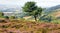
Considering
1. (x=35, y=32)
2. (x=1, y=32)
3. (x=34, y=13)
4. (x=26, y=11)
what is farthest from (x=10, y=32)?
(x=26, y=11)

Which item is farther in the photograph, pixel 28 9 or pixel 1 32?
pixel 28 9

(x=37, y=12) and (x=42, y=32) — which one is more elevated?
(x=42, y=32)

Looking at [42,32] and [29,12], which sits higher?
[42,32]

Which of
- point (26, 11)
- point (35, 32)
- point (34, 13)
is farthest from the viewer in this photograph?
point (26, 11)

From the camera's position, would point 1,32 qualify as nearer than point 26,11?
Yes

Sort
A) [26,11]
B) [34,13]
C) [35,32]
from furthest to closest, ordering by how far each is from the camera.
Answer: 1. [26,11]
2. [34,13]
3. [35,32]

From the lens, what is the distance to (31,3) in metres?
92.2

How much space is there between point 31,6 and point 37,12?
9417 mm

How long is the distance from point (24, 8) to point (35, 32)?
243ft

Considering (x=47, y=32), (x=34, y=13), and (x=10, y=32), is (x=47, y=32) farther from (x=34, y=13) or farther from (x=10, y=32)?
(x=34, y=13)

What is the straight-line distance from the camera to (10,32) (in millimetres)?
16453

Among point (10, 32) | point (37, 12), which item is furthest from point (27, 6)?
point (10, 32)

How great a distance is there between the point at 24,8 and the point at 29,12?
10.1 ft

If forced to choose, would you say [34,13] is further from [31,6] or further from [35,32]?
[35,32]
